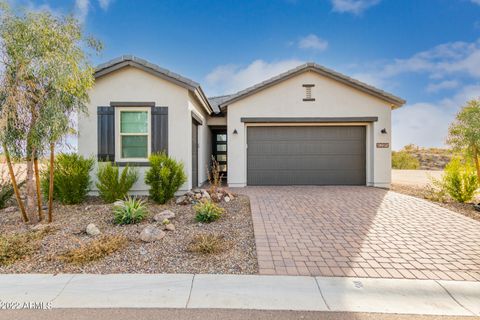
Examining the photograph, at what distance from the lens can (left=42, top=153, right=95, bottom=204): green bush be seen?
6766mm

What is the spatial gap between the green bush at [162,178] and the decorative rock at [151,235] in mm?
2476

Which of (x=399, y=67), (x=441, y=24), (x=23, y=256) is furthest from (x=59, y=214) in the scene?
(x=441, y=24)

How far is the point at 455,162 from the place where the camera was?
8055mm

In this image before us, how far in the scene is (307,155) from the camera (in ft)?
33.6

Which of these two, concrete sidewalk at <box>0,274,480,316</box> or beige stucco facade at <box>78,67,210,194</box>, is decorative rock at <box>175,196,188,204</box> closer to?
beige stucco facade at <box>78,67,210,194</box>

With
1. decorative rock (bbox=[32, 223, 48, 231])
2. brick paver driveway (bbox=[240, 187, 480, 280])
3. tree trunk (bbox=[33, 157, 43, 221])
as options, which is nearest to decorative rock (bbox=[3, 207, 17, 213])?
tree trunk (bbox=[33, 157, 43, 221])

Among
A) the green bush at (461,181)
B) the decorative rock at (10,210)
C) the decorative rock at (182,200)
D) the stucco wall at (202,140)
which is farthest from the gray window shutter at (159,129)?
the green bush at (461,181)

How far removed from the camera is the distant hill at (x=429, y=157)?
23.1 metres

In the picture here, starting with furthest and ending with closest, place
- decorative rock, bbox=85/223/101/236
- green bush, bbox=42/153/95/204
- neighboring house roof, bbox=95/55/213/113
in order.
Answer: neighboring house roof, bbox=95/55/213/113 → green bush, bbox=42/153/95/204 → decorative rock, bbox=85/223/101/236

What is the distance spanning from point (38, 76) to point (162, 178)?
3504 mm

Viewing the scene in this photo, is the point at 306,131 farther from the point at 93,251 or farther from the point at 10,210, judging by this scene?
the point at 10,210

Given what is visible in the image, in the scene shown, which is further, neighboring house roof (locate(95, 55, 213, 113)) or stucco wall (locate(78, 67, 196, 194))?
stucco wall (locate(78, 67, 196, 194))

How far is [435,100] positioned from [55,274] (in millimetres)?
18140

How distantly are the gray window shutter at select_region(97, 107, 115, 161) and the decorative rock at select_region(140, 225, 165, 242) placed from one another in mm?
4234
